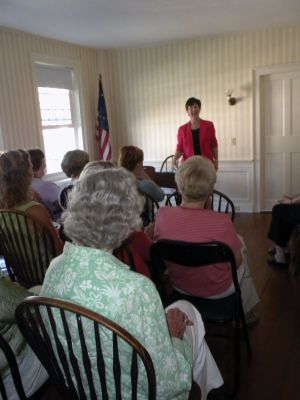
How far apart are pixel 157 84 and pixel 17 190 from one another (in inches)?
156

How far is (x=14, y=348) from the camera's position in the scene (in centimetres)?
144

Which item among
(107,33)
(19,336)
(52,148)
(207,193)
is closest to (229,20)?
(107,33)

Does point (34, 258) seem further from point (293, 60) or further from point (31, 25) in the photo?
point (293, 60)

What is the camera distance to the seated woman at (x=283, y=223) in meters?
3.44

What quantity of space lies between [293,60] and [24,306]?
16.2 ft

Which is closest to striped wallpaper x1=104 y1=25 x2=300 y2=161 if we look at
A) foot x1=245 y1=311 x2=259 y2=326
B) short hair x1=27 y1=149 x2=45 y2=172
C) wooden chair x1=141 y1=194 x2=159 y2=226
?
wooden chair x1=141 y1=194 x2=159 y2=226

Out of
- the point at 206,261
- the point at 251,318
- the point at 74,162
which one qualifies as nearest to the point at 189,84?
the point at 74,162

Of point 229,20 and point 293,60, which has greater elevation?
point 229,20

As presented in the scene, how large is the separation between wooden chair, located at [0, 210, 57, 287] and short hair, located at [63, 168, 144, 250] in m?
1.03

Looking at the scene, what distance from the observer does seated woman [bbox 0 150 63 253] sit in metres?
2.27

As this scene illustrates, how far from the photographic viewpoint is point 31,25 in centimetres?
411

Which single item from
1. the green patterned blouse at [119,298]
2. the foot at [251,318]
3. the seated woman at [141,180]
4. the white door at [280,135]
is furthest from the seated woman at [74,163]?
the white door at [280,135]

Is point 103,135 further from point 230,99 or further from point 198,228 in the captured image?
point 198,228

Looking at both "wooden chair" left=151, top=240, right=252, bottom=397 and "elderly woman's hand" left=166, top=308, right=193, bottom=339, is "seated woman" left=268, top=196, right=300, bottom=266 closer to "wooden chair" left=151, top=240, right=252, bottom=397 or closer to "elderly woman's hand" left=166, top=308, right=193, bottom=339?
"wooden chair" left=151, top=240, right=252, bottom=397
